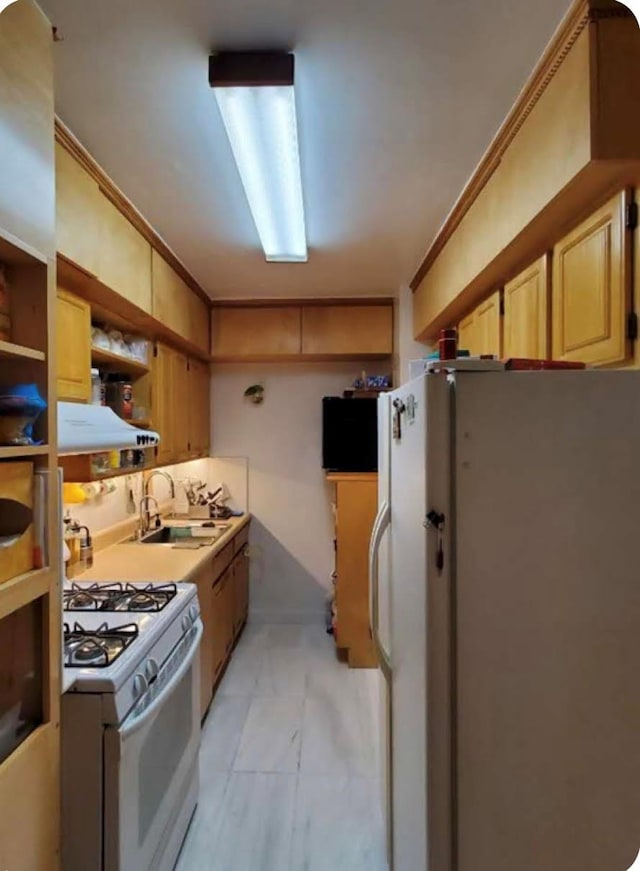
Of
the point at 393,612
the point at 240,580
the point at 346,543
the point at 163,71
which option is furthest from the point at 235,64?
the point at 240,580

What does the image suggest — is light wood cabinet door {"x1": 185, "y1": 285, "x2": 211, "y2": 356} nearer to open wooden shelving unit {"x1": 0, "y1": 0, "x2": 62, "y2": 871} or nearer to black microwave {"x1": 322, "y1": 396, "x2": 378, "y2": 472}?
black microwave {"x1": 322, "y1": 396, "x2": 378, "y2": 472}

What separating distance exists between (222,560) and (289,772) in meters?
1.20

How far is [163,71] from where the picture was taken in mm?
1359

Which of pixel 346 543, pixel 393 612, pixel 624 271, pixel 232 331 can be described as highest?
pixel 232 331

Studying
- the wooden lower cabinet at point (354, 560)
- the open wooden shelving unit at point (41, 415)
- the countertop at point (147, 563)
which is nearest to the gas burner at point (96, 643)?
the open wooden shelving unit at point (41, 415)

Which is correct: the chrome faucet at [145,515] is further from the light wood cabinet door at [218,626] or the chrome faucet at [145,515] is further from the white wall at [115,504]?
the light wood cabinet door at [218,626]

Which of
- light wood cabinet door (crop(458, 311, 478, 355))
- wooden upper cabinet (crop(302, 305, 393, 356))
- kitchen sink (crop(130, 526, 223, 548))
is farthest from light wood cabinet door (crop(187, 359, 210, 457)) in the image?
light wood cabinet door (crop(458, 311, 478, 355))

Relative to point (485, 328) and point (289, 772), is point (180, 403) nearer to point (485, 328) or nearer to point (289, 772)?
point (485, 328)

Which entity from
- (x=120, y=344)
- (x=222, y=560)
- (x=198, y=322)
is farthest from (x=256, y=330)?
(x=222, y=560)

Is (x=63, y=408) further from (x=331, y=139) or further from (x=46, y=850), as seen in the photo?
(x=331, y=139)

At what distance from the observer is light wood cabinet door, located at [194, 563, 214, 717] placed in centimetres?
249

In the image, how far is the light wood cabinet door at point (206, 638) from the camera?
249 cm

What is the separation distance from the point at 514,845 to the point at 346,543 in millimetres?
2214

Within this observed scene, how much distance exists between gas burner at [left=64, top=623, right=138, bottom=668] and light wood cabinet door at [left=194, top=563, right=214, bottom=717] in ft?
2.75
